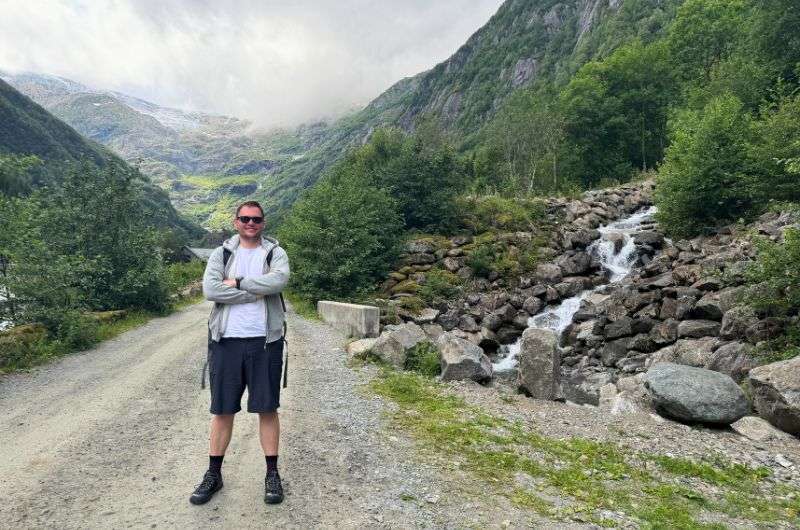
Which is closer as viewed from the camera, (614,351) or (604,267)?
(614,351)

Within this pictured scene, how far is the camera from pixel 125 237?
18016mm

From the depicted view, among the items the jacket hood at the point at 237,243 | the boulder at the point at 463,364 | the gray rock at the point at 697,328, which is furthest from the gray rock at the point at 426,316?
the jacket hood at the point at 237,243

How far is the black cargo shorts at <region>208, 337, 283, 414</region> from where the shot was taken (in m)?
4.15

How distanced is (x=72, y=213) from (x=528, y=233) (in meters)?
21.5

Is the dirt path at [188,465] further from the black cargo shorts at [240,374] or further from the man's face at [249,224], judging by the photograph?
the man's face at [249,224]

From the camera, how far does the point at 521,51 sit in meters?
147

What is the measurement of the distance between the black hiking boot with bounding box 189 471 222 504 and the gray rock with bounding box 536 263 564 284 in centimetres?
1898

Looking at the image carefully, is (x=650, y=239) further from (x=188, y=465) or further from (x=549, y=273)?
(x=188, y=465)

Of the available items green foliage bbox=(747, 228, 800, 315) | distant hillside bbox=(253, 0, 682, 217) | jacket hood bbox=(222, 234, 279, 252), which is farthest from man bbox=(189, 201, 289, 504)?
distant hillside bbox=(253, 0, 682, 217)

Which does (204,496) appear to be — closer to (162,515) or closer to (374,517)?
(162,515)

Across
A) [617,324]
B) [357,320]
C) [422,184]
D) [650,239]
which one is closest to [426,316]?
[357,320]

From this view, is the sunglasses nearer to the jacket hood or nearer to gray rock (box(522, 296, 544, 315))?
the jacket hood

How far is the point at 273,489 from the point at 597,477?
367cm

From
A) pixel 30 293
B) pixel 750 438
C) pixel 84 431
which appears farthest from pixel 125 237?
pixel 750 438
